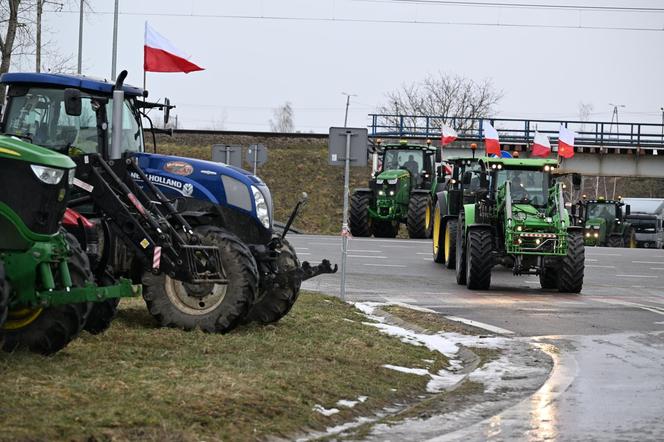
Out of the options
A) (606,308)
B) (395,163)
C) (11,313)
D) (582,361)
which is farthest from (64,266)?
Answer: (395,163)

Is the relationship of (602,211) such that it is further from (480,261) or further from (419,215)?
(480,261)

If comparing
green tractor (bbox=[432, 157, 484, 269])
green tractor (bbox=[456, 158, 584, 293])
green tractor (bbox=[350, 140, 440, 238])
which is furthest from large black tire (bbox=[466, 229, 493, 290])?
green tractor (bbox=[350, 140, 440, 238])

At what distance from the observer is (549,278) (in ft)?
82.6

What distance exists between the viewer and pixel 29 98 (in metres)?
14.0

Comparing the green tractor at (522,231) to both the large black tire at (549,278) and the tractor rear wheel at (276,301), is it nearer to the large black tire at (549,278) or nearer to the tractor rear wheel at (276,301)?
the large black tire at (549,278)

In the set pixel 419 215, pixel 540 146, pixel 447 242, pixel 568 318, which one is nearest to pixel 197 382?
pixel 568 318

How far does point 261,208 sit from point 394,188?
26.7 meters

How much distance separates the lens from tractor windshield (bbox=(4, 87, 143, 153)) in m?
13.8

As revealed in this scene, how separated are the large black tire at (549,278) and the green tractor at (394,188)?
1440 cm

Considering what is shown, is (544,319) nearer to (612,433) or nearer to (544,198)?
(544,198)

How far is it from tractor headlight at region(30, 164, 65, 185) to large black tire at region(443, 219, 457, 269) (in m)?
18.9

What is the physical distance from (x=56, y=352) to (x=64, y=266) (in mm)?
814

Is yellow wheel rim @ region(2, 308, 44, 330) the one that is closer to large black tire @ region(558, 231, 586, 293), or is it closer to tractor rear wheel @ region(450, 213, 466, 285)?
large black tire @ region(558, 231, 586, 293)

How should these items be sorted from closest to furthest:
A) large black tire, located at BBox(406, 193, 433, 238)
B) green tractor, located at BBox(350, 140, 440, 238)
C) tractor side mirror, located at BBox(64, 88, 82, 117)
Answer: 1. tractor side mirror, located at BBox(64, 88, 82, 117)
2. large black tire, located at BBox(406, 193, 433, 238)
3. green tractor, located at BBox(350, 140, 440, 238)
